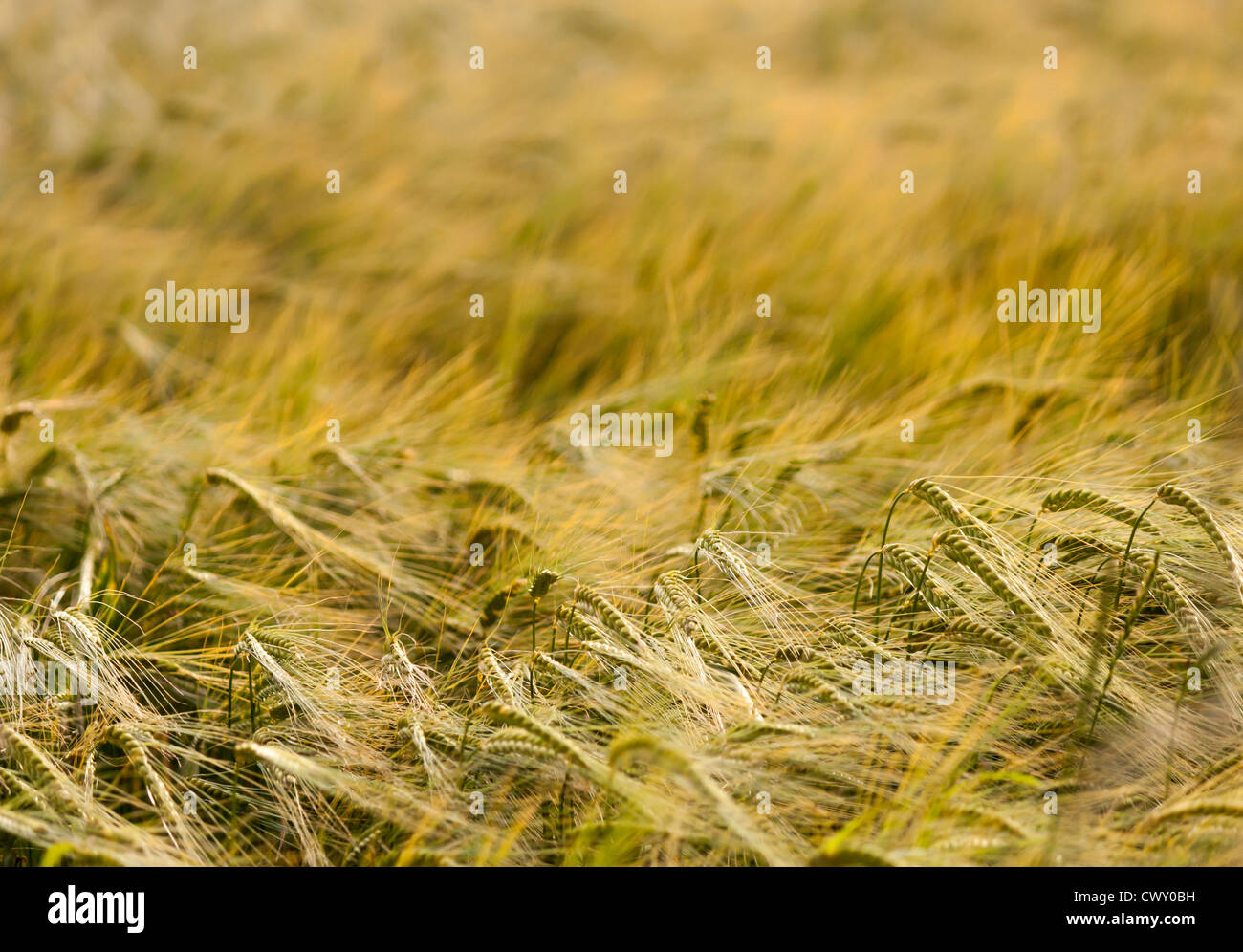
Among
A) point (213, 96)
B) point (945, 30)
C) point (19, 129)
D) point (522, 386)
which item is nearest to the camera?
point (522, 386)

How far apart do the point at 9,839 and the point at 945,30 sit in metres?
4.69

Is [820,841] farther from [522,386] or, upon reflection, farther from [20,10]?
[20,10]

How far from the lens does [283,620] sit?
1653 millimetres

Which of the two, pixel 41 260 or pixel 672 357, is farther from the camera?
pixel 41 260

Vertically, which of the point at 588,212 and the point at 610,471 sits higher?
the point at 588,212

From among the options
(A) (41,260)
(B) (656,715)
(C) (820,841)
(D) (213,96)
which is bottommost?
(C) (820,841)

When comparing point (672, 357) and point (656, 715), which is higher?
point (672, 357)

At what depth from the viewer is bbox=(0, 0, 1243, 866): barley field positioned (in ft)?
4.25

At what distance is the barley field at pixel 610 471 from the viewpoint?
51.0 inches

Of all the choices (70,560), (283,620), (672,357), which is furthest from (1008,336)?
(70,560)

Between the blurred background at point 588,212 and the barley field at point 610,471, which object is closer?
the barley field at point 610,471

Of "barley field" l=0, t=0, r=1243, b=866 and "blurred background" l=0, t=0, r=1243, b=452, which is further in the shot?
"blurred background" l=0, t=0, r=1243, b=452

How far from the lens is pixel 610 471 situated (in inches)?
73.0

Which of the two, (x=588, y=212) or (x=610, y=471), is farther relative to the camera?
(x=588, y=212)
